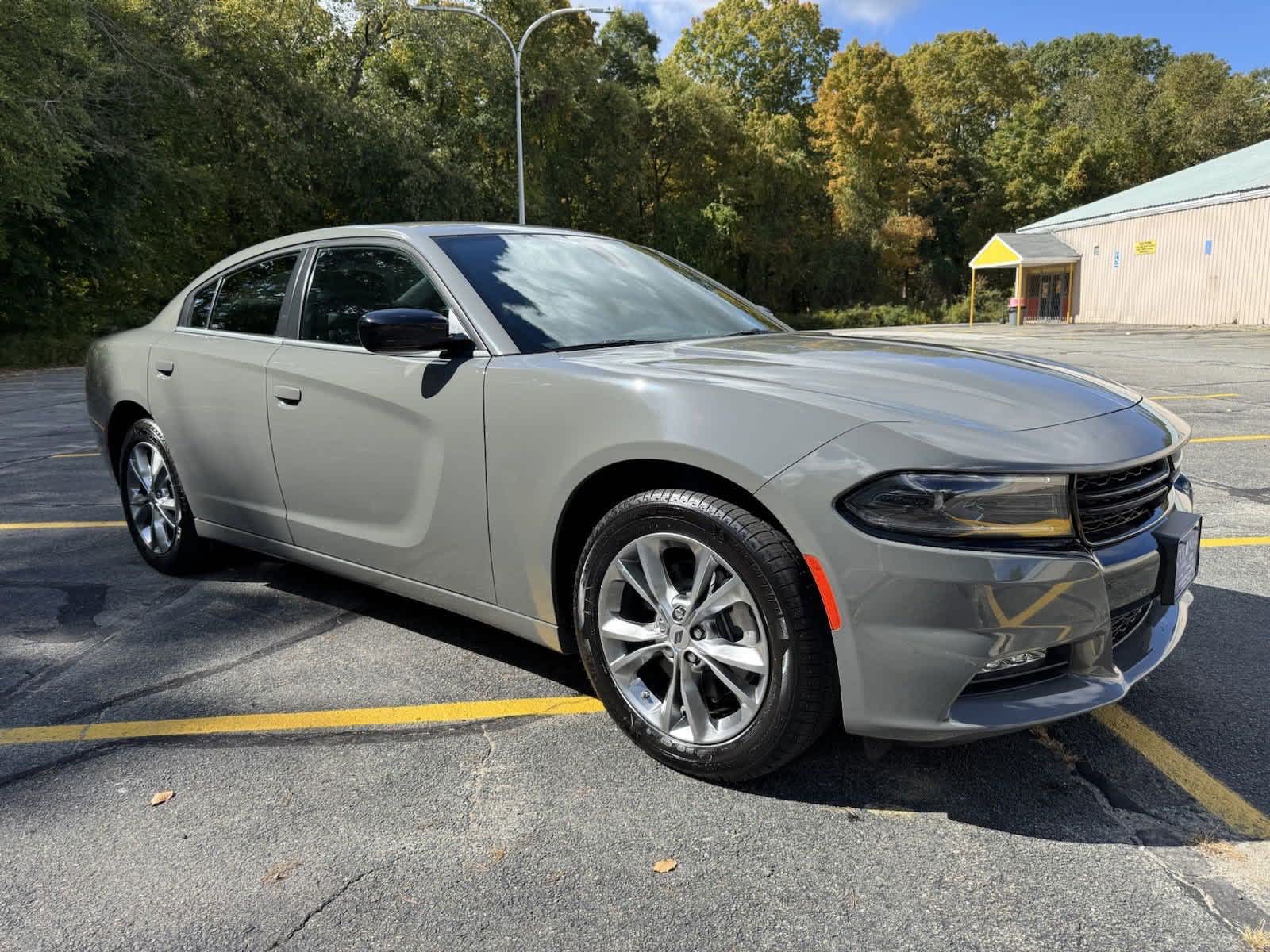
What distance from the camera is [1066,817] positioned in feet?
7.98

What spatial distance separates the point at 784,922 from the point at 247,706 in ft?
6.48

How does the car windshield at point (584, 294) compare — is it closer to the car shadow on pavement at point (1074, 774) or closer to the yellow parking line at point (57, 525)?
the car shadow on pavement at point (1074, 774)

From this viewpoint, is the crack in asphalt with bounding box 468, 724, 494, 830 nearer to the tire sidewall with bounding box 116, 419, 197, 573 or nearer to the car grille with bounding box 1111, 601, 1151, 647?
the car grille with bounding box 1111, 601, 1151, 647

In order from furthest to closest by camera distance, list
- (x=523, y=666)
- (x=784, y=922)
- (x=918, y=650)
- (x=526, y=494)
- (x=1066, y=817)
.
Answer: (x=523, y=666) < (x=526, y=494) < (x=1066, y=817) < (x=918, y=650) < (x=784, y=922)

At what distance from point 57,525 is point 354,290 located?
3.37m

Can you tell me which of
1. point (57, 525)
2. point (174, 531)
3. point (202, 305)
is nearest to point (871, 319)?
point (57, 525)

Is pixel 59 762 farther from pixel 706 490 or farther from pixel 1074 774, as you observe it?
pixel 1074 774

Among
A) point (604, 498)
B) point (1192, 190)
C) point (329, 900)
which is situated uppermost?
point (1192, 190)

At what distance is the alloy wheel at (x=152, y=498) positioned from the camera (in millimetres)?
4594

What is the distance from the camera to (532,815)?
2520 millimetres

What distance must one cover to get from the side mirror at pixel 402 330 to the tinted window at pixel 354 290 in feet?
0.91

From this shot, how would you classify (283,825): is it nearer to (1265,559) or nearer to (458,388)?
(458,388)

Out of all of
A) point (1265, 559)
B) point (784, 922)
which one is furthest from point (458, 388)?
point (1265, 559)

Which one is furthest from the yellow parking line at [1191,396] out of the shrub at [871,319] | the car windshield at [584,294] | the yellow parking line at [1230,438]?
the shrub at [871,319]
